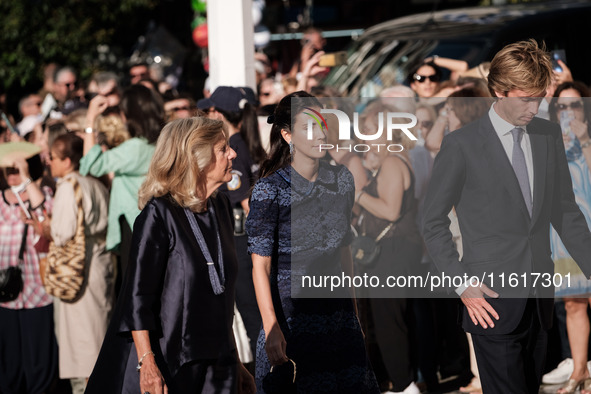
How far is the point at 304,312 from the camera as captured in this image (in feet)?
14.3

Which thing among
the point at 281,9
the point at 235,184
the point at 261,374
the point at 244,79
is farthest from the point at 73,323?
the point at 281,9

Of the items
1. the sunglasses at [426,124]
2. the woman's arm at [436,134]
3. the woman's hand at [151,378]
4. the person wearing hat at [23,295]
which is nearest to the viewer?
the woman's hand at [151,378]

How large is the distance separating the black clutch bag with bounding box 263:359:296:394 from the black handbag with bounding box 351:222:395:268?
202 cm

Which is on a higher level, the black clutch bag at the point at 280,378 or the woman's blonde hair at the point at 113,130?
the woman's blonde hair at the point at 113,130

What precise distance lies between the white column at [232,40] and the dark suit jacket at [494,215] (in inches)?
116

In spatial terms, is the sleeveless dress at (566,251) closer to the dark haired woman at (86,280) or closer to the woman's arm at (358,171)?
the woman's arm at (358,171)

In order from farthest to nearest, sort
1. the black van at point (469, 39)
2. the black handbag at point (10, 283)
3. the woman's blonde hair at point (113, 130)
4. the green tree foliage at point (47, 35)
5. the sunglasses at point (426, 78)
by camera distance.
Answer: the green tree foliage at point (47, 35) < the black van at point (469, 39) < the sunglasses at point (426, 78) < the woman's blonde hair at point (113, 130) < the black handbag at point (10, 283)

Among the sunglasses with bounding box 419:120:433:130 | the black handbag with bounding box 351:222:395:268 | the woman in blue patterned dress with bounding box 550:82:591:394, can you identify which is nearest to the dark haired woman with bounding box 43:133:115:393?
the black handbag with bounding box 351:222:395:268

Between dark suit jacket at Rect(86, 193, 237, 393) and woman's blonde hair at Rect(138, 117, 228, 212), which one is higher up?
woman's blonde hair at Rect(138, 117, 228, 212)

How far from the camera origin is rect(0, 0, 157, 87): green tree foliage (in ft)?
53.1

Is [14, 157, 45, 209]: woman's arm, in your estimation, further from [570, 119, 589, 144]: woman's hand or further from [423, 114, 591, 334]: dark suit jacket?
[570, 119, 589, 144]: woman's hand

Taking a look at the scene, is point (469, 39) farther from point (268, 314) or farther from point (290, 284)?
point (268, 314)

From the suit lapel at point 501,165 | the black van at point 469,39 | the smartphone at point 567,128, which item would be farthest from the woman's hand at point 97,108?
the suit lapel at point 501,165

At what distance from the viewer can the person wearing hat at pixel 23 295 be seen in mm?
6762
